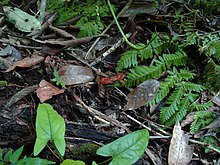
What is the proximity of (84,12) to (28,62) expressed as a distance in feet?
1.79

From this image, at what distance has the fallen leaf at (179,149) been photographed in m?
2.00

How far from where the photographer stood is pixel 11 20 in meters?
2.46

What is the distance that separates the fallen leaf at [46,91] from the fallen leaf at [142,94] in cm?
40

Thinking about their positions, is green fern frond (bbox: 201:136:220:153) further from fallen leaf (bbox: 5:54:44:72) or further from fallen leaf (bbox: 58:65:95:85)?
fallen leaf (bbox: 5:54:44:72)

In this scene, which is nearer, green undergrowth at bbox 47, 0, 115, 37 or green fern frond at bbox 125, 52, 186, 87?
green fern frond at bbox 125, 52, 186, 87

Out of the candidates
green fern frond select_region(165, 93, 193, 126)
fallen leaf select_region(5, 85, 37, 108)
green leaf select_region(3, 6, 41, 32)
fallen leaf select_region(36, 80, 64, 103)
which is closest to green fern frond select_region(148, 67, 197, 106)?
green fern frond select_region(165, 93, 193, 126)

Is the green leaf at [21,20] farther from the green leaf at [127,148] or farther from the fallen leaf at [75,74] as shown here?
the green leaf at [127,148]

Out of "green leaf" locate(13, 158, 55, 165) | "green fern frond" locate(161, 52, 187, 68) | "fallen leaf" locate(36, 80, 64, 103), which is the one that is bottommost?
"green leaf" locate(13, 158, 55, 165)

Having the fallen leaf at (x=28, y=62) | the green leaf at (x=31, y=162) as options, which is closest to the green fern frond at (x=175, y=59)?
the fallen leaf at (x=28, y=62)

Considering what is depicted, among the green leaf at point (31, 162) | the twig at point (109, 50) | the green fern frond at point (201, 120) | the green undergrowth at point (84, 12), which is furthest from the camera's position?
the green undergrowth at point (84, 12)

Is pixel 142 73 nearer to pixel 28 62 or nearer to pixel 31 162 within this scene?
pixel 28 62

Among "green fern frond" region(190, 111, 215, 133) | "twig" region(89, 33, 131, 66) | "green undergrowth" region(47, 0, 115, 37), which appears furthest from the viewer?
"green undergrowth" region(47, 0, 115, 37)

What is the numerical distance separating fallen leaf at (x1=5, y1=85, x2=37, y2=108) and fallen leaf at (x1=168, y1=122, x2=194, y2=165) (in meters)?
0.84

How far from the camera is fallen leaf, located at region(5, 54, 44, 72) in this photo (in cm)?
219
